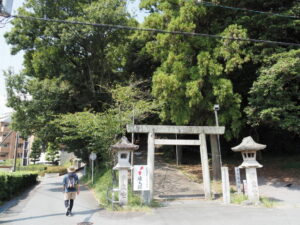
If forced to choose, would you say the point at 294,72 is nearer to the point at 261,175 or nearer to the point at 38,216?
the point at 261,175

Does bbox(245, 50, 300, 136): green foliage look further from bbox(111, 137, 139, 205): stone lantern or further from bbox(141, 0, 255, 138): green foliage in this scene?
bbox(111, 137, 139, 205): stone lantern

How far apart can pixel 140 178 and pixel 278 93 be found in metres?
7.40

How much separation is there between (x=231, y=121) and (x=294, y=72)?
13.4 ft

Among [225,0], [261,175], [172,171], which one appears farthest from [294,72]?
[172,171]

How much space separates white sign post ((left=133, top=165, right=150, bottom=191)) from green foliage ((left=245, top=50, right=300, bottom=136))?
6263 millimetres

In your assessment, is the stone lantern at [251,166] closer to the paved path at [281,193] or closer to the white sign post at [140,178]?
the paved path at [281,193]

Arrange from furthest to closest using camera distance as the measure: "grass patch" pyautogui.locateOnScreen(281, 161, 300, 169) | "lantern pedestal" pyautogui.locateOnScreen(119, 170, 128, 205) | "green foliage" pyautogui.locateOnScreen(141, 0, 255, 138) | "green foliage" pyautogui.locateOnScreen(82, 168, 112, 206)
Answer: "grass patch" pyautogui.locateOnScreen(281, 161, 300, 169), "green foliage" pyautogui.locateOnScreen(141, 0, 255, 138), "green foliage" pyautogui.locateOnScreen(82, 168, 112, 206), "lantern pedestal" pyautogui.locateOnScreen(119, 170, 128, 205)

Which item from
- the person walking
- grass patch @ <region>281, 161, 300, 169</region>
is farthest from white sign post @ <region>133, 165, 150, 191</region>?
grass patch @ <region>281, 161, 300, 169</region>

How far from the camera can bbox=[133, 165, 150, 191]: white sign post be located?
28.7 ft

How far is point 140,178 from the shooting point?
28.9 ft

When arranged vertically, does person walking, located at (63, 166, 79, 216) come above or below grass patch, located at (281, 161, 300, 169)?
below

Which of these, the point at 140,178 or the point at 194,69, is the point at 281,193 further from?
the point at 194,69

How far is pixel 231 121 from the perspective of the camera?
43.7 ft

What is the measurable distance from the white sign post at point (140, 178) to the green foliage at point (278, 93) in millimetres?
6263
